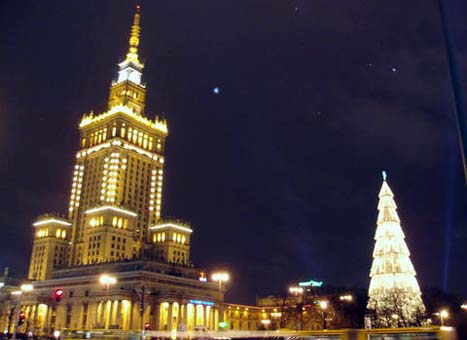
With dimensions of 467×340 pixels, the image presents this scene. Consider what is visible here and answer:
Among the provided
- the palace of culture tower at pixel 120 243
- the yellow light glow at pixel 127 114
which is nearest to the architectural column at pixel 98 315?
the palace of culture tower at pixel 120 243

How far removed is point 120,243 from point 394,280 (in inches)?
4030

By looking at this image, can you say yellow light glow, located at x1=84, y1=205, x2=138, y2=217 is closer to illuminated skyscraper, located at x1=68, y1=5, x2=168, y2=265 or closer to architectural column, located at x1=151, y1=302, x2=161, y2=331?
illuminated skyscraper, located at x1=68, y1=5, x2=168, y2=265

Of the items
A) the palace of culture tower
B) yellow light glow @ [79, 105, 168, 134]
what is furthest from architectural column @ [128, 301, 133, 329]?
yellow light glow @ [79, 105, 168, 134]

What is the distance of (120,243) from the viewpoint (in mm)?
144750

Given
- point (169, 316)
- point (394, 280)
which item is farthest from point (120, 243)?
point (394, 280)

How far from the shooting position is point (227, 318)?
497 feet

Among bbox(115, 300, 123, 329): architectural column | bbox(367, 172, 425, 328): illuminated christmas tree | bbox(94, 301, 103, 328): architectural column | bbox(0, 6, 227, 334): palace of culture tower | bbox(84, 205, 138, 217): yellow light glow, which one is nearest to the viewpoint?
bbox(367, 172, 425, 328): illuminated christmas tree

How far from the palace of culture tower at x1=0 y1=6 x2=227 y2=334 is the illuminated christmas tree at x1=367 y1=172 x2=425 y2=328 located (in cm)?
6991

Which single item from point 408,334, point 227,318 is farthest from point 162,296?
point 408,334

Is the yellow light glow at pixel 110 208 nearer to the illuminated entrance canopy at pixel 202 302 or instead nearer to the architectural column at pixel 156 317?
the architectural column at pixel 156 317

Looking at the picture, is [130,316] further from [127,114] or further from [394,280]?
→ [127,114]

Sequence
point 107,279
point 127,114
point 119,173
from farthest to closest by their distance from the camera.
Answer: point 127,114 < point 119,173 < point 107,279

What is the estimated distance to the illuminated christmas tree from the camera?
5878 cm

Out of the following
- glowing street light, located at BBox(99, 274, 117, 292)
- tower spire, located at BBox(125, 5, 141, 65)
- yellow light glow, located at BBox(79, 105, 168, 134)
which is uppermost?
tower spire, located at BBox(125, 5, 141, 65)
